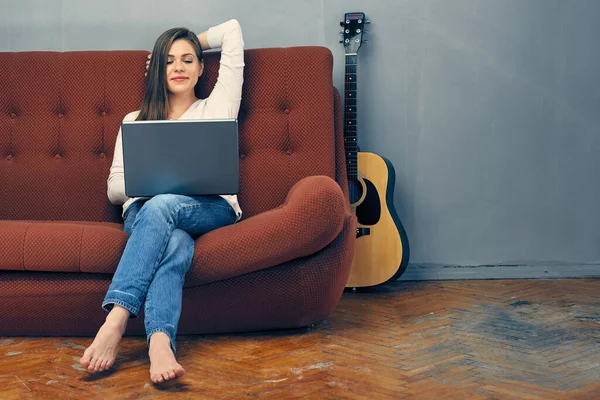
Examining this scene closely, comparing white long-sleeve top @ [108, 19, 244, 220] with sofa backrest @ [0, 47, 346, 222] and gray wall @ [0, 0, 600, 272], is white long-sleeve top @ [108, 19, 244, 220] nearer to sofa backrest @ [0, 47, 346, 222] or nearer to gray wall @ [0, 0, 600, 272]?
sofa backrest @ [0, 47, 346, 222]

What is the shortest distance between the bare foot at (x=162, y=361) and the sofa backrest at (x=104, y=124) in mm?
770

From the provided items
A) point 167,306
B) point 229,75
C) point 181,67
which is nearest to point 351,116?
point 229,75

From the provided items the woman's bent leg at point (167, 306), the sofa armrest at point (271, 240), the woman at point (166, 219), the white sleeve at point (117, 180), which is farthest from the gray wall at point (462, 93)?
the woman's bent leg at point (167, 306)

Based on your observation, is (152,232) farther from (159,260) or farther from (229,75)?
(229,75)

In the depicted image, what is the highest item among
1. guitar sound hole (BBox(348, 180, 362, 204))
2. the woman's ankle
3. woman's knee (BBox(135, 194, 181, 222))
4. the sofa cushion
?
woman's knee (BBox(135, 194, 181, 222))

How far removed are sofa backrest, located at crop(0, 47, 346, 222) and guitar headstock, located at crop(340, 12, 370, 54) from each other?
26cm

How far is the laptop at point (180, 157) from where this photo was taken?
1.94 m

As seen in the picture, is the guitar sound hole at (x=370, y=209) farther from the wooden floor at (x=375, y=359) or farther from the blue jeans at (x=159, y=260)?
the blue jeans at (x=159, y=260)

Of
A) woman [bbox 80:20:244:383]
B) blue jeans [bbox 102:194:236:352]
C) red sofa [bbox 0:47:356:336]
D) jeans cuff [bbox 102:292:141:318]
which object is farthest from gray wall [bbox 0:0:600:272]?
jeans cuff [bbox 102:292:141:318]

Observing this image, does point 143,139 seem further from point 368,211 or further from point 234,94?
point 368,211

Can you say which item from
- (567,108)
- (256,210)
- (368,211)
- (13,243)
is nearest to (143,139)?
(13,243)

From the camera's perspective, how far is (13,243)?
1.96 meters

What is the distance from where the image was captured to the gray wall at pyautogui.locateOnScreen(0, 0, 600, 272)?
9.45ft

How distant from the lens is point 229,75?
7.97 ft
